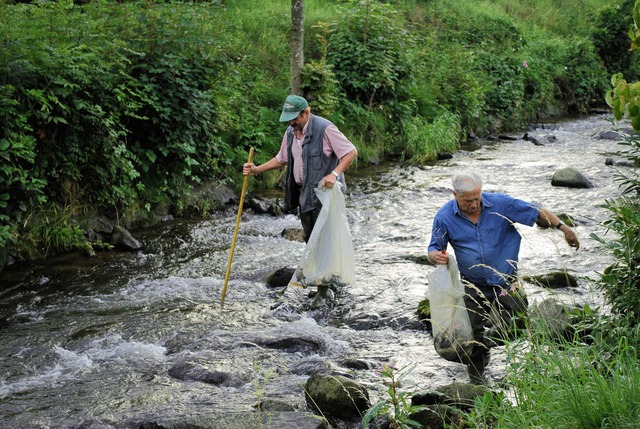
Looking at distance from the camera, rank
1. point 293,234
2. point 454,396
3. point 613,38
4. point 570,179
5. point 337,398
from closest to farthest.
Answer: point 454,396 → point 337,398 → point 293,234 → point 570,179 → point 613,38

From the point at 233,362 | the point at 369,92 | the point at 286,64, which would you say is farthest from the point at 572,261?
the point at 286,64

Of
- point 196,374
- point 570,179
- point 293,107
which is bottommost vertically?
point 570,179

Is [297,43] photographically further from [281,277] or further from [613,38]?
[613,38]

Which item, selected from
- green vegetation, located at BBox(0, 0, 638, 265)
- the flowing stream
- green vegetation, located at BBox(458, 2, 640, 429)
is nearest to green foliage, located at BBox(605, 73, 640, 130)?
green vegetation, located at BBox(458, 2, 640, 429)

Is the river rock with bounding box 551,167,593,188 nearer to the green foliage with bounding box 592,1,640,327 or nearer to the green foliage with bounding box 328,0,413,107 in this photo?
the green foliage with bounding box 328,0,413,107

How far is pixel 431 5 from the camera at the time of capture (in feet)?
94.7

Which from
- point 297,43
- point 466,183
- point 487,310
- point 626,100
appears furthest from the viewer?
point 297,43

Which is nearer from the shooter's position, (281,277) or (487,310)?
(487,310)

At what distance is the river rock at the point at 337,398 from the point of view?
563 cm

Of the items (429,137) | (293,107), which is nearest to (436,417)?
(293,107)

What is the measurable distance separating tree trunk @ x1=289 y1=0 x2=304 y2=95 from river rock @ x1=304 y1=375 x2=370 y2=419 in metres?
10.3

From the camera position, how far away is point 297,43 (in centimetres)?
1520

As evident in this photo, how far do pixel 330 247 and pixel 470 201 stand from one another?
2416mm

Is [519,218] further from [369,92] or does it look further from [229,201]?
[369,92]
